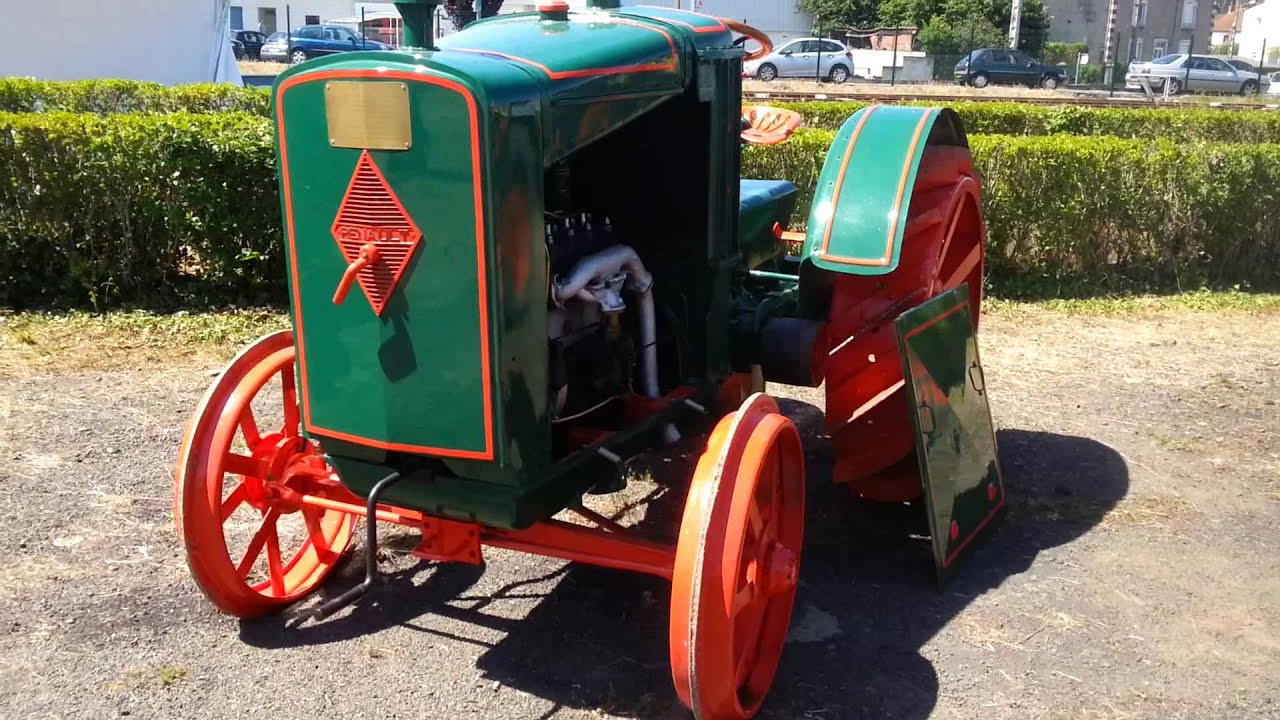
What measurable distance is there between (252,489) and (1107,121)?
11.9 metres

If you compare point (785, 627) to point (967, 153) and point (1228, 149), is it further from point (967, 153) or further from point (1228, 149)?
point (1228, 149)

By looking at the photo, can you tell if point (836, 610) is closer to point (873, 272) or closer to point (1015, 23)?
point (873, 272)

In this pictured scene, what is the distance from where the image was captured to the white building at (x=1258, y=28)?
62594 millimetres

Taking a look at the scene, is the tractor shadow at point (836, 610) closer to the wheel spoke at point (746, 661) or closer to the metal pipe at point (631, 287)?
the wheel spoke at point (746, 661)

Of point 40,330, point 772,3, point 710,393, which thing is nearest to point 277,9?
point 772,3

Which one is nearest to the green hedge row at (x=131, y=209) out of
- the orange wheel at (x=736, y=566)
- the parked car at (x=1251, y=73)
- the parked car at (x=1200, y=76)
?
the orange wheel at (x=736, y=566)

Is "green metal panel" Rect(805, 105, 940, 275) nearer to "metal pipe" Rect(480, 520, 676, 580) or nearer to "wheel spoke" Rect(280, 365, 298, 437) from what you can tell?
"metal pipe" Rect(480, 520, 676, 580)

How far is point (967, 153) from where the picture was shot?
4816 millimetres

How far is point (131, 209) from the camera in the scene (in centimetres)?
704

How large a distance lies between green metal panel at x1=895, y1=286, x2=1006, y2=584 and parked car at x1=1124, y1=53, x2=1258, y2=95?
34.2m

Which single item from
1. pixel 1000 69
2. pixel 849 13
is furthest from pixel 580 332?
pixel 849 13

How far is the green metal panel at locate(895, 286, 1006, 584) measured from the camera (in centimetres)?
373

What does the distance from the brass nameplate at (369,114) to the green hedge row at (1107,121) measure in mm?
10193

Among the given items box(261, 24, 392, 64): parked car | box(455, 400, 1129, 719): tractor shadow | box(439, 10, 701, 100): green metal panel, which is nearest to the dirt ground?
box(455, 400, 1129, 719): tractor shadow
